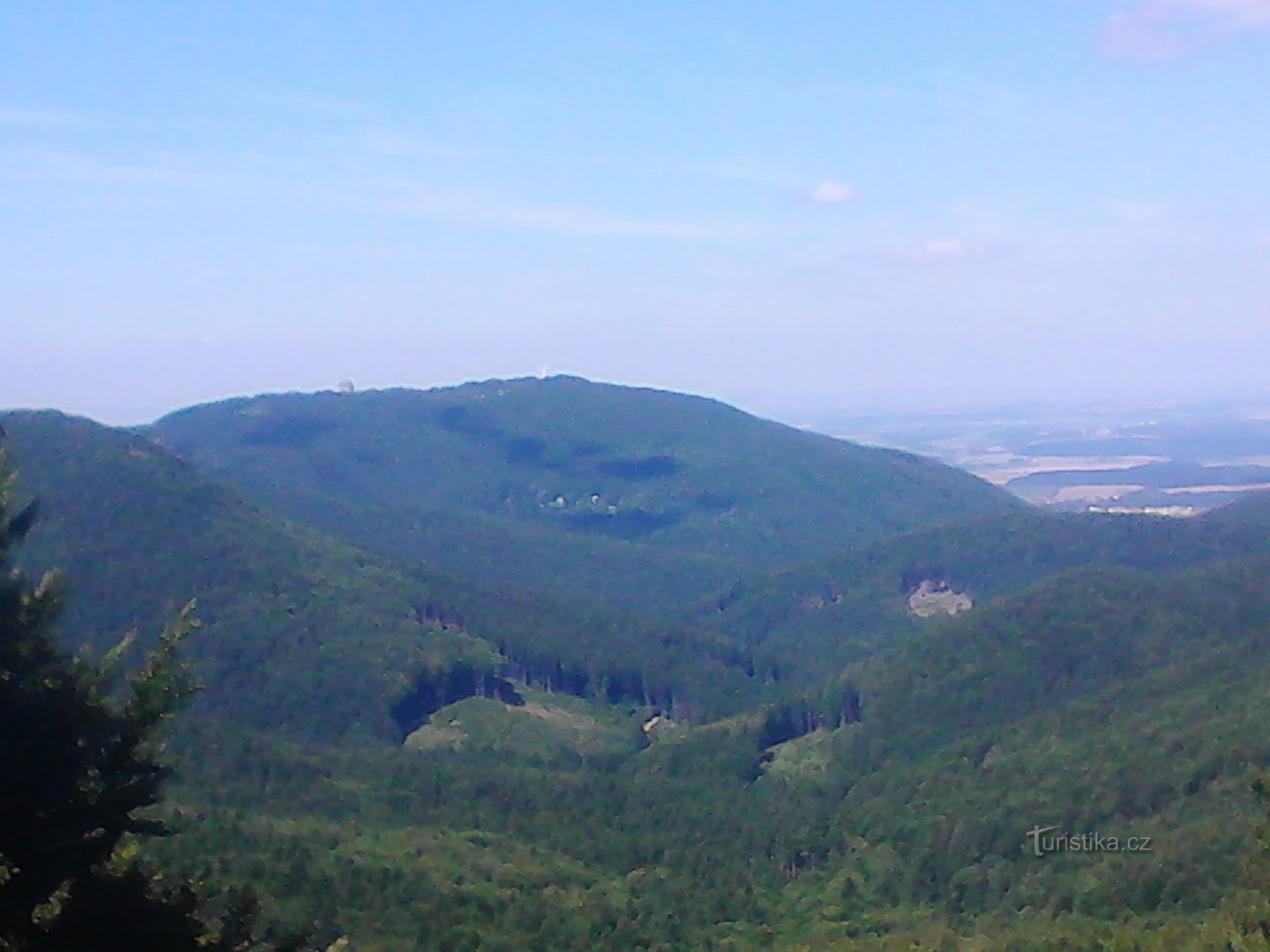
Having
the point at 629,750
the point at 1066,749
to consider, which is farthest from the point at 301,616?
the point at 1066,749

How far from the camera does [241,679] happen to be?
142 metres

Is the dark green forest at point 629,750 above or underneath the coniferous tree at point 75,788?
underneath

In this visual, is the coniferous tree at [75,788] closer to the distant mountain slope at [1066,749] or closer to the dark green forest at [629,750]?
the dark green forest at [629,750]

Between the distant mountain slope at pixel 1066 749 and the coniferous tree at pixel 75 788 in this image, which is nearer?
the coniferous tree at pixel 75 788

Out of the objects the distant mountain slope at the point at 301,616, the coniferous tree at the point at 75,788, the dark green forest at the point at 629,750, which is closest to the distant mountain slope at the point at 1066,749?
the dark green forest at the point at 629,750

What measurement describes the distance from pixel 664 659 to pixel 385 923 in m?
108

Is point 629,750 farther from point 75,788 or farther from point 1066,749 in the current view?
point 75,788

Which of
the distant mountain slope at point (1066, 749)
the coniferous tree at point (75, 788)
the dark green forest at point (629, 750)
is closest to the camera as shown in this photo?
the coniferous tree at point (75, 788)

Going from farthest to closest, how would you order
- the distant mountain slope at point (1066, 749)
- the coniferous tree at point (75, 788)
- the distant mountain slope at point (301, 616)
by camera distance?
the distant mountain slope at point (301, 616) < the distant mountain slope at point (1066, 749) < the coniferous tree at point (75, 788)

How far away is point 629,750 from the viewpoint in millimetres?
148125

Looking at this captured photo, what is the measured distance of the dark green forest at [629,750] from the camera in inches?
2879

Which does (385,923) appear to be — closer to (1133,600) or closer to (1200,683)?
(1200,683)

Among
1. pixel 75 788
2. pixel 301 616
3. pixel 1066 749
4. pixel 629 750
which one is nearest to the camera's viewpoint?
pixel 75 788

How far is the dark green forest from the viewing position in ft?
240
